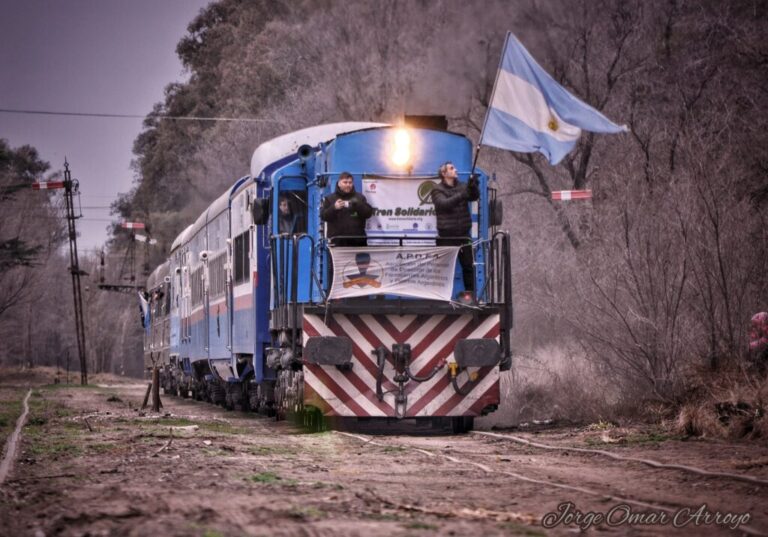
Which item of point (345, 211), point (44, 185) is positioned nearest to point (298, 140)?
point (345, 211)

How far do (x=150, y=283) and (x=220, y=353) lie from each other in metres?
19.7

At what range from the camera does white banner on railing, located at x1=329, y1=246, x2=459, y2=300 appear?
44.5 ft

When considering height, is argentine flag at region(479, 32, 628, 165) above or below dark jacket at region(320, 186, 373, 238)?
above

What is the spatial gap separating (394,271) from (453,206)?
41.3 inches

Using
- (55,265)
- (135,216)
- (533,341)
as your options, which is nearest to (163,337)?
(533,341)

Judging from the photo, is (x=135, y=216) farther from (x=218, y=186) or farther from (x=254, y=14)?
(x=218, y=186)

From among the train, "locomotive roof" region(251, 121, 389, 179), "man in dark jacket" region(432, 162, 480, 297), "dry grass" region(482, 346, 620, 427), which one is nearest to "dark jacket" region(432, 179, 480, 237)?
"man in dark jacket" region(432, 162, 480, 297)

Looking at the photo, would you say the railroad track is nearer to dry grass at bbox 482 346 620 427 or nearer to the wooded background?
the wooded background

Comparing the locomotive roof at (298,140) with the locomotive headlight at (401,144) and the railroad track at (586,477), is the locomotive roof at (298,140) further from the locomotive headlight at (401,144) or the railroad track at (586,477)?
the railroad track at (586,477)

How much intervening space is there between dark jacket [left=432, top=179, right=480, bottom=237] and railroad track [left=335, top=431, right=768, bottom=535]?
248 centimetres

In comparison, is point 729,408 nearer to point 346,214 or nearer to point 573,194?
point 346,214

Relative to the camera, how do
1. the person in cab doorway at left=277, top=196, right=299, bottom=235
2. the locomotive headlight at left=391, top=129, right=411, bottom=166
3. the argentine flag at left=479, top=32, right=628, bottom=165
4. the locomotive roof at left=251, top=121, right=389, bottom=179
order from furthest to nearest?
1. the locomotive roof at left=251, top=121, right=389, bottom=179
2. the person in cab doorway at left=277, top=196, right=299, bottom=235
3. the locomotive headlight at left=391, top=129, right=411, bottom=166
4. the argentine flag at left=479, top=32, right=628, bottom=165

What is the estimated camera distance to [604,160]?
1005 inches

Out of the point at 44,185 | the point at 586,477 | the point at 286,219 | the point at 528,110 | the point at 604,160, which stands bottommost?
the point at 586,477
